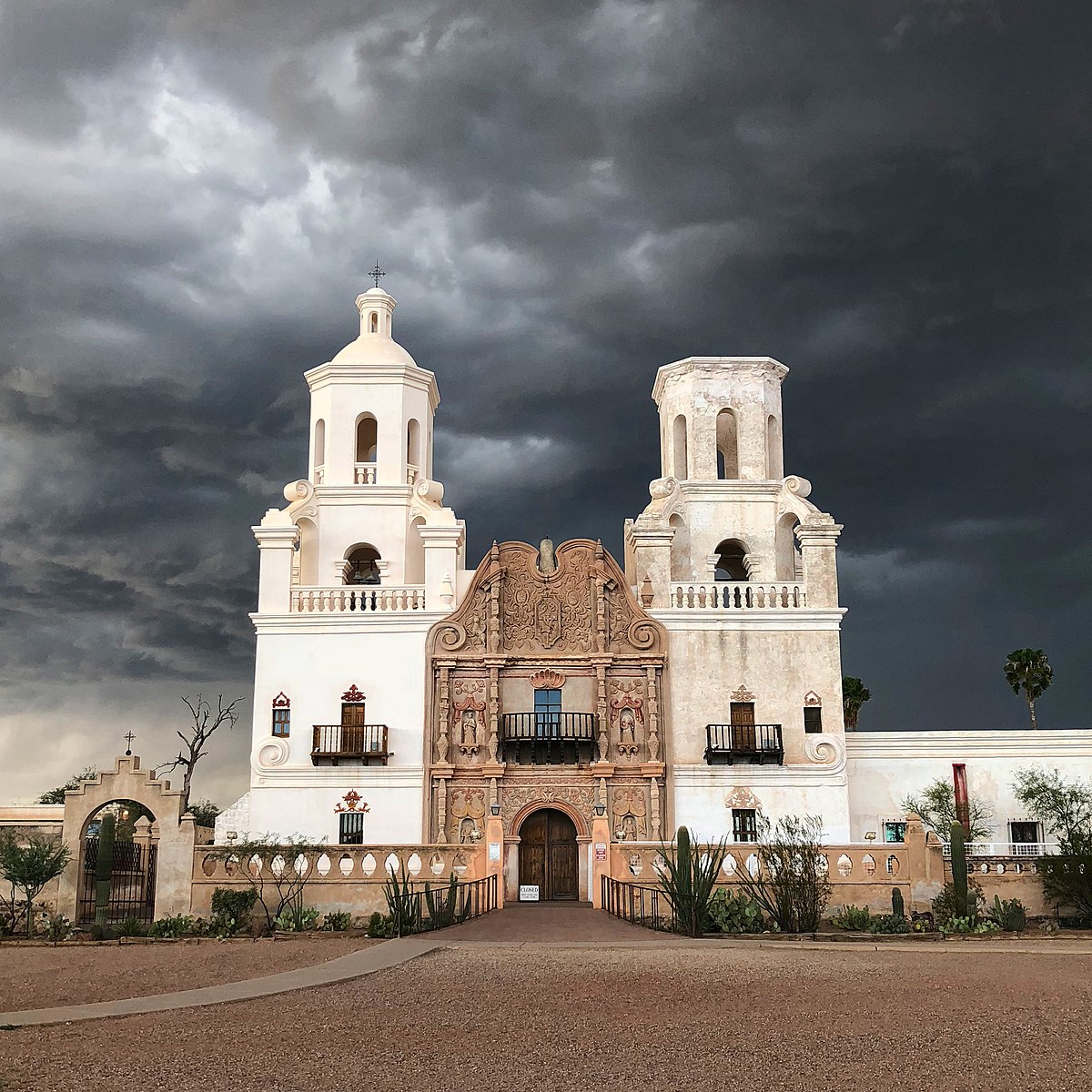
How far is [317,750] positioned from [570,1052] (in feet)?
87.2

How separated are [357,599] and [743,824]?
13.2m

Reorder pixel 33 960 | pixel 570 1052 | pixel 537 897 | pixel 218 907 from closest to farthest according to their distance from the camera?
1. pixel 570 1052
2. pixel 33 960
3. pixel 218 907
4. pixel 537 897

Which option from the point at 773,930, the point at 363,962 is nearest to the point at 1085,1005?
the point at 363,962

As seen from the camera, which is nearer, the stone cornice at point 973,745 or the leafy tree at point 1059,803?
the leafy tree at point 1059,803

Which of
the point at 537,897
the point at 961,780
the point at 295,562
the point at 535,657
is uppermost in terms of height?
the point at 295,562

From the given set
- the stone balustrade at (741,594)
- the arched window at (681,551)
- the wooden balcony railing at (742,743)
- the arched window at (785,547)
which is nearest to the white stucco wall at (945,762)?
the wooden balcony railing at (742,743)

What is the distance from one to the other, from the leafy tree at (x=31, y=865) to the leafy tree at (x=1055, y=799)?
87.2 feet

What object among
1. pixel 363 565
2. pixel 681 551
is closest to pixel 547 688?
pixel 681 551

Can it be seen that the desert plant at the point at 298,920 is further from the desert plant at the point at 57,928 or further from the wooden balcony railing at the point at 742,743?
the wooden balcony railing at the point at 742,743

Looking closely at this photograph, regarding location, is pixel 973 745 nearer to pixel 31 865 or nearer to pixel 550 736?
pixel 550 736

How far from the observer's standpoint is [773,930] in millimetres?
23312

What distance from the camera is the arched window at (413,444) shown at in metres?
42.2

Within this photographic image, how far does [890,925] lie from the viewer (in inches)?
952

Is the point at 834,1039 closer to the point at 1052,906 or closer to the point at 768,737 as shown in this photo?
the point at 1052,906
